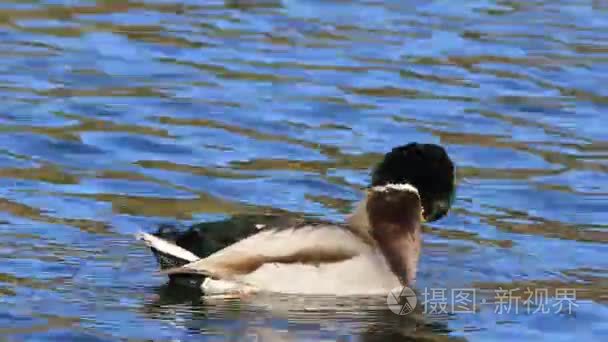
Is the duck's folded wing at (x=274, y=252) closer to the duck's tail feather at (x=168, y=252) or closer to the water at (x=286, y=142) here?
the duck's tail feather at (x=168, y=252)

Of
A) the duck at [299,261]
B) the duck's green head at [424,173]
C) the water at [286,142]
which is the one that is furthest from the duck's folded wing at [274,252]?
the duck's green head at [424,173]

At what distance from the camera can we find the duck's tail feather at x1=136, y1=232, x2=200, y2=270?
10156 mm

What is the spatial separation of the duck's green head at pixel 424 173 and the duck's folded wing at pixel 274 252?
621 millimetres

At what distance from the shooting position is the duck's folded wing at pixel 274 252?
10.1 meters

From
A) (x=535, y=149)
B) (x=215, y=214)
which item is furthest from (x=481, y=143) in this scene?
(x=215, y=214)

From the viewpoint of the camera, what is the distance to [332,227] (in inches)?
407

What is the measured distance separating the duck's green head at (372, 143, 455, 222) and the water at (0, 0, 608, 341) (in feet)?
1.61

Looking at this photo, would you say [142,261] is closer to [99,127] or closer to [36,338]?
[36,338]

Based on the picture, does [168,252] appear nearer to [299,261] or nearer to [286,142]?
[299,261]

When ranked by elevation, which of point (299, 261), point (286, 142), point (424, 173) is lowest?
point (299, 261)

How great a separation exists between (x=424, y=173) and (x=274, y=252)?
1.10m

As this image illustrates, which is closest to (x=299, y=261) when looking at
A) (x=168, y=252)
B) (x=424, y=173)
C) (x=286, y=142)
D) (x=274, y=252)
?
(x=274, y=252)

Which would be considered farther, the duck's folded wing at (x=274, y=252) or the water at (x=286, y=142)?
the duck's folded wing at (x=274, y=252)

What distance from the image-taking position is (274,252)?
10.2 metres
